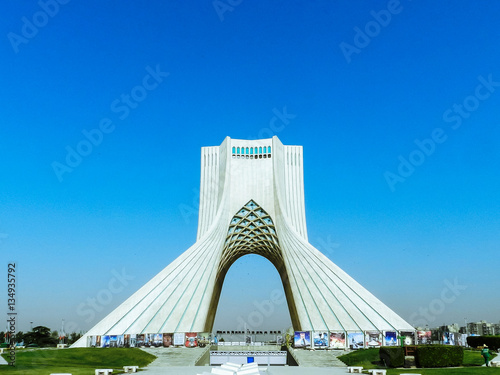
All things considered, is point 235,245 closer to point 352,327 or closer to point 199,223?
point 199,223

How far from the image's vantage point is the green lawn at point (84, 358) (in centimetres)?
1703

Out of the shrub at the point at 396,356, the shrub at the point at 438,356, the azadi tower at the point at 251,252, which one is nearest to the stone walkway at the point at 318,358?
the shrub at the point at 396,356

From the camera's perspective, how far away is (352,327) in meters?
24.5

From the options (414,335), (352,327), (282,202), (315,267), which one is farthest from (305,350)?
(282,202)

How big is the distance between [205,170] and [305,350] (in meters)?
19.3

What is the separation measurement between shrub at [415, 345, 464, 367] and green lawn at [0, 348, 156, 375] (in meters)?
10.1

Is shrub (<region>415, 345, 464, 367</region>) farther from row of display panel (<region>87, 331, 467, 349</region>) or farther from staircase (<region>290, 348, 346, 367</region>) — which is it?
row of display panel (<region>87, 331, 467, 349</region>)

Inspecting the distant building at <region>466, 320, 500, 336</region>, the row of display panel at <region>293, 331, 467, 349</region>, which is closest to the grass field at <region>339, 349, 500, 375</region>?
the row of display panel at <region>293, 331, 467, 349</region>

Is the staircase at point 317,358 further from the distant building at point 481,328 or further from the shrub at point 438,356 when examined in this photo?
the distant building at point 481,328

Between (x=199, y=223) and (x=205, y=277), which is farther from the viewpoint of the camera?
(x=199, y=223)

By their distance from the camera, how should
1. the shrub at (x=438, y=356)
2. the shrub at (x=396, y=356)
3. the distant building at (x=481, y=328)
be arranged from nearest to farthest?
the shrub at (x=438, y=356)
the shrub at (x=396, y=356)
the distant building at (x=481, y=328)

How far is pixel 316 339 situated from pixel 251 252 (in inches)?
810

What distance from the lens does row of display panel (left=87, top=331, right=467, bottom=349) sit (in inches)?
874

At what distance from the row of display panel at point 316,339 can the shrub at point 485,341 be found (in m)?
3.19
